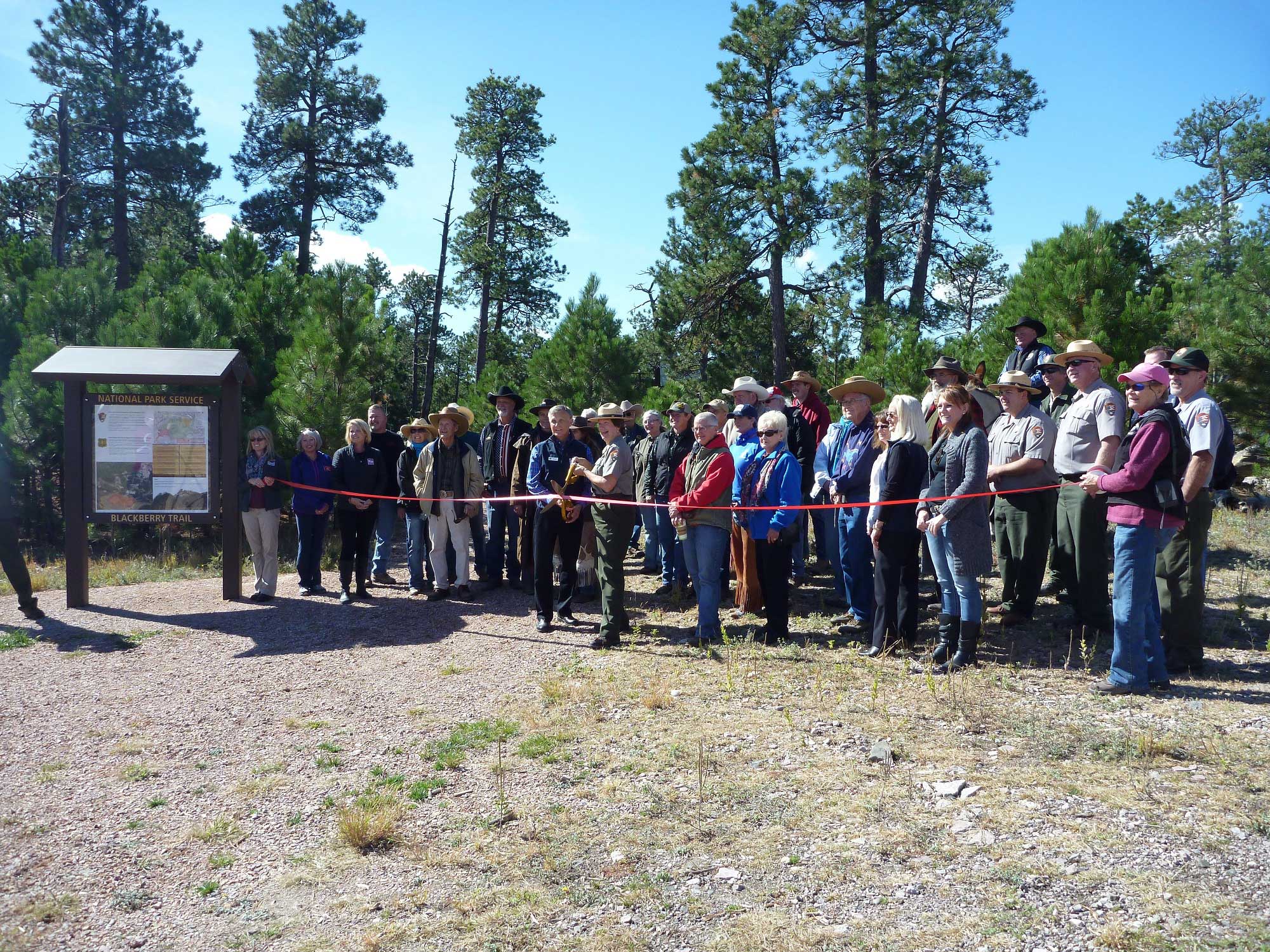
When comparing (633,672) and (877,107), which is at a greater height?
(877,107)

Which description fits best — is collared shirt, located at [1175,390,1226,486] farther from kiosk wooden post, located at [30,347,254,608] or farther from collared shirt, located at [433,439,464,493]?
kiosk wooden post, located at [30,347,254,608]

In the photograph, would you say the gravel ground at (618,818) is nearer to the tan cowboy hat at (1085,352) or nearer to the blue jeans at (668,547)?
the tan cowboy hat at (1085,352)

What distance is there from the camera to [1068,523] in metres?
6.88

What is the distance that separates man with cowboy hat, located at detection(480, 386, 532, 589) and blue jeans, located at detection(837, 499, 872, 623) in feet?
12.5

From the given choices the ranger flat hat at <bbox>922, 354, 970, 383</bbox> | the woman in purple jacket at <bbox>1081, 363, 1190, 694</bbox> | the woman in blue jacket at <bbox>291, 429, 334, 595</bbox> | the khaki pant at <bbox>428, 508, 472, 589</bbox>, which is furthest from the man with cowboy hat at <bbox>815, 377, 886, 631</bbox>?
the woman in blue jacket at <bbox>291, 429, 334, 595</bbox>

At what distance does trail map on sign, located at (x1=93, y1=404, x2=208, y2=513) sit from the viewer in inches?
368

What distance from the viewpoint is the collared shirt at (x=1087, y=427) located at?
600 cm

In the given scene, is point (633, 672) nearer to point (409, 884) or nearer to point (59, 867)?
point (409, 884)

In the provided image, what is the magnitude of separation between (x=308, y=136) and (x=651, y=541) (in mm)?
22064

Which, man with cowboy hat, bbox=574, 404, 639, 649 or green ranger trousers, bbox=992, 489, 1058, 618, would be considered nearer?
green ranger trousers, bbox=992, 489, 1058, 618

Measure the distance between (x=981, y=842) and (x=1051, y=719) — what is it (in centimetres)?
165

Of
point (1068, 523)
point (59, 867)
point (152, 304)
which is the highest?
point (152, 304)

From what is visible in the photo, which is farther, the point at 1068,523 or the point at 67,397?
the point at 67,397

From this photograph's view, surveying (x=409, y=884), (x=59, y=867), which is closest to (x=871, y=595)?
(x=409, y=884)
